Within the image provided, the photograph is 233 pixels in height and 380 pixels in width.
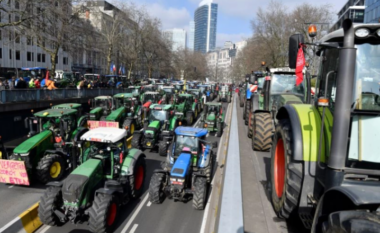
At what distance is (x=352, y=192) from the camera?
8.00 ft

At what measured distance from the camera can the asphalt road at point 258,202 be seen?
3.96 metres

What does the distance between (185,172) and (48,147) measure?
190 inches

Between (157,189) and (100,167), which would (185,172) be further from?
(100,167)

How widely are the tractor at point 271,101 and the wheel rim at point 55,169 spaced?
5729mm

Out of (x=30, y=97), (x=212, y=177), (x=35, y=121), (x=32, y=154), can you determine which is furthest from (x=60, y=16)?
(x=212, y=177)

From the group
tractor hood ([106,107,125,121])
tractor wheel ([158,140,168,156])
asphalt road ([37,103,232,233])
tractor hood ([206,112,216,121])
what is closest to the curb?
asphalt road ([37,103,232,233])

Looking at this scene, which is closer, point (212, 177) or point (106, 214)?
point (106, 214)

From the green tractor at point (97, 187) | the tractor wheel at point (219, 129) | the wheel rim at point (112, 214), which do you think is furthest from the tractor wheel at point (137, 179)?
the tractor wheel at point (219, 129)

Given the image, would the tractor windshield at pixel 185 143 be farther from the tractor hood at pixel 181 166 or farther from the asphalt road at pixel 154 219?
the asphalt road at pixel 154 219

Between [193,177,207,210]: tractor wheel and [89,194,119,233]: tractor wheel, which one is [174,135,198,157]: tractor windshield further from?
[89,194,119,233]: tractor wheel

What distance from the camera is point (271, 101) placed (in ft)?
32.8

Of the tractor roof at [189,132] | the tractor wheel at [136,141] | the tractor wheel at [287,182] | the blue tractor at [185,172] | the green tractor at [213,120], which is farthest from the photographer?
the green tractor at [213,120]

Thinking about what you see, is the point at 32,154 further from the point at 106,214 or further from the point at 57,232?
the point at 106,214

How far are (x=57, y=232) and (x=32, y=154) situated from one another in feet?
11.0
